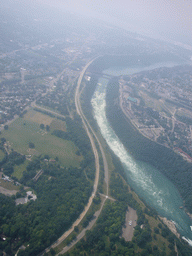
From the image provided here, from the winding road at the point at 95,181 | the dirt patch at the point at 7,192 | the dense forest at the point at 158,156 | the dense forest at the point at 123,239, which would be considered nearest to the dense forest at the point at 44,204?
the winding road at the point at 95,181

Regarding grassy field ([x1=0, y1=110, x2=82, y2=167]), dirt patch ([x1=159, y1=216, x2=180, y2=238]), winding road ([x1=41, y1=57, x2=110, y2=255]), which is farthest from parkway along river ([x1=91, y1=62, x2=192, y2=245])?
grassy field ([x1=0, y1=110, x2=82, y2=167])

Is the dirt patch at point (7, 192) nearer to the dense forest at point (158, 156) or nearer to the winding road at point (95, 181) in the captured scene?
the winding road at point (95, 181)

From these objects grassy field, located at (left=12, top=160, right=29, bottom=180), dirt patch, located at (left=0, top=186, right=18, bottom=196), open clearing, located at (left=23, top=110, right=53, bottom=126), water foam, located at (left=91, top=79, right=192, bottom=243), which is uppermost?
open clearing, located at (left=23, top=110, right=53, bottom=126)

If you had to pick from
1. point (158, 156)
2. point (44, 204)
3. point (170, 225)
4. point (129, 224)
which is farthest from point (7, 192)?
point (158, 156)

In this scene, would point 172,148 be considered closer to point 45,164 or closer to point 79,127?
point 79,127

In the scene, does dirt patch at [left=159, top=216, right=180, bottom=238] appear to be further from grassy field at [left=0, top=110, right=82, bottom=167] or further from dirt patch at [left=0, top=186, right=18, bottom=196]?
dirt patch at [left=0, top=186, right=18, bottom=196]

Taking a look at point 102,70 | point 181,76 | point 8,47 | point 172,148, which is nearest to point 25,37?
point 8,47
